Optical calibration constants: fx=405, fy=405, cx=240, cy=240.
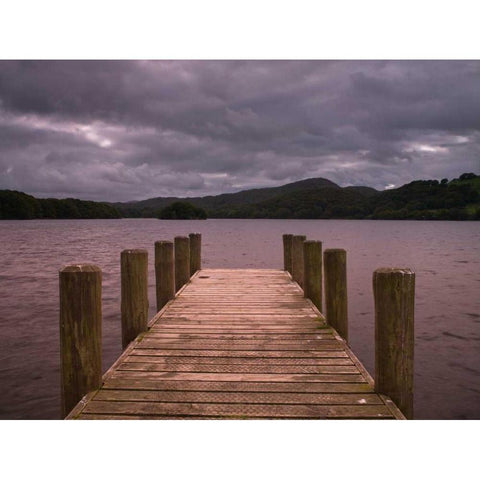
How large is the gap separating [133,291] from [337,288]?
8.45 ft

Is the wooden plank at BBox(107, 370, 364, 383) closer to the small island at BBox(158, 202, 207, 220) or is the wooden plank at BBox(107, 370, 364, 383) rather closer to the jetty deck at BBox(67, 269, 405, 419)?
the jetty deck at BBox(67, 269, 405, 419)

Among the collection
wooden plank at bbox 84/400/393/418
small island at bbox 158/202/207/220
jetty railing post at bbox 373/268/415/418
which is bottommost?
wooden plank at bbox 84/400/393/418

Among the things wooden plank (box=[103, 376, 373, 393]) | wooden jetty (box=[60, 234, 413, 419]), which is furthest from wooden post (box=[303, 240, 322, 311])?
wooden plank (box=[103, 376, 373, 393])

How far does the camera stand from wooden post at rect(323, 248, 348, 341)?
5184 millimetres

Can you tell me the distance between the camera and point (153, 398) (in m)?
3.29

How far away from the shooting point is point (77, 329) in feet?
11.1

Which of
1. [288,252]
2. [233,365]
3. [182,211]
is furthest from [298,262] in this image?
[182,211]

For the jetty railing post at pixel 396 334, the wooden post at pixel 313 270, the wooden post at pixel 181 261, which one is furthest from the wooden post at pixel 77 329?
the wooden post at pixel 181 261

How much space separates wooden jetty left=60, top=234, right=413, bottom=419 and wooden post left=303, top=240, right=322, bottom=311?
1.99 ft

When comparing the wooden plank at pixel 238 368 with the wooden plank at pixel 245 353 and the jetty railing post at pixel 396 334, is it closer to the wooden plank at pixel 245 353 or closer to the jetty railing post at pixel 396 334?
the wooden plank at pixel 245 353

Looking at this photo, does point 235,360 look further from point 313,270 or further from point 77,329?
point 313,270

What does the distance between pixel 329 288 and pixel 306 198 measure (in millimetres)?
136544

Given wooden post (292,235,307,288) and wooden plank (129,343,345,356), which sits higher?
wooden post (292,235,307,288)
